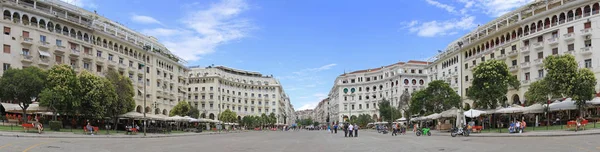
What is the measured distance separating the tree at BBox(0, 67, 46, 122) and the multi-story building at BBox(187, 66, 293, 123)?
6340 cm

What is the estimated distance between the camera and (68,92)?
45688 millimetres

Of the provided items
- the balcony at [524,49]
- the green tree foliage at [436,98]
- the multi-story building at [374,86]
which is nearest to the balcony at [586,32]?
the balcony at [524,49]

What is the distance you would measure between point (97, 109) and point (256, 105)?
93797mm

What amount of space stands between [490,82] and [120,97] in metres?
44.1

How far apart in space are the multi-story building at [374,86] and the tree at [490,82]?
61694mm

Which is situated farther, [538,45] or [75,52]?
[75,52]

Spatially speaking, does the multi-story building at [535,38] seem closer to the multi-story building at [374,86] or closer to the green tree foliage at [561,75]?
the green tree foliage at [561,75]

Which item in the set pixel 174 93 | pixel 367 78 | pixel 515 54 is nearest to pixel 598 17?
pixel 515 54

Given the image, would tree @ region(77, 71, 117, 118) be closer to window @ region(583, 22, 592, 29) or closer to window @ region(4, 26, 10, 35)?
window @ region(4, 26, 10, 35)

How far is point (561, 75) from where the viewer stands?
147 ft

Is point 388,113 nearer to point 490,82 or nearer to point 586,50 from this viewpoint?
point 490,82

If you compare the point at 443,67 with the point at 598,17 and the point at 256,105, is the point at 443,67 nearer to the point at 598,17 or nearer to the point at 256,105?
the point at 598,17

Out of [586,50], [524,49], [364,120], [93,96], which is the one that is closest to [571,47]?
[586,50]

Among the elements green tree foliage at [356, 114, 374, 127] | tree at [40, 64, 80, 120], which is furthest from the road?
green tree foliage at [356, 114, 374, 127]
